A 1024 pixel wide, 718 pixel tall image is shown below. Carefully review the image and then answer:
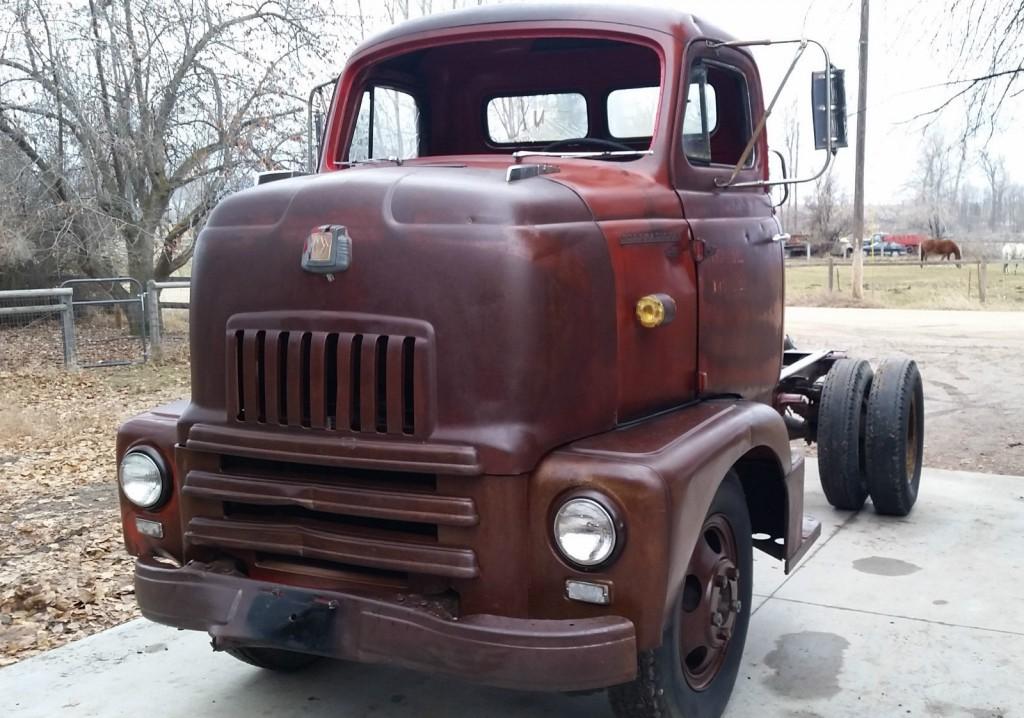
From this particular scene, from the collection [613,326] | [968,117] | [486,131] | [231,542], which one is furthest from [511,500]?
[968,117]

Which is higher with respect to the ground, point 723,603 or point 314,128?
point 314,128

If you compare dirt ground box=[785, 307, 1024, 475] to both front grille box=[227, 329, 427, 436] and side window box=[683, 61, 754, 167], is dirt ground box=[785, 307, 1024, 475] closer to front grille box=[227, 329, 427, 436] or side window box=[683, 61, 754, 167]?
side window box=[683, 61, 754, 167]

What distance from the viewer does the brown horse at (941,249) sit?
40.5 meters

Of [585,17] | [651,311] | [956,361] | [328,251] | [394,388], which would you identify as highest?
[585,17]

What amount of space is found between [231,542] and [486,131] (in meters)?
2.30

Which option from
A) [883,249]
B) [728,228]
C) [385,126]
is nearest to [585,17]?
[728,228]

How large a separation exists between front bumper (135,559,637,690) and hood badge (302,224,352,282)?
0.92 metres

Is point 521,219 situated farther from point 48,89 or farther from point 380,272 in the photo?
point 48,89

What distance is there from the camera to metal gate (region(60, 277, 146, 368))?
13367 mm

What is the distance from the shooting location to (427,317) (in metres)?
2.90

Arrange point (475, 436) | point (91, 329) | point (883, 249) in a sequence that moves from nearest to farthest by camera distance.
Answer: point (475, 436)
point (91, 329)
point (883, 249)

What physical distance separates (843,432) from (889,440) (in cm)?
24

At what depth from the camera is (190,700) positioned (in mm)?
3688

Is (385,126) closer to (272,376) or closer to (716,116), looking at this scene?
(716,116)
